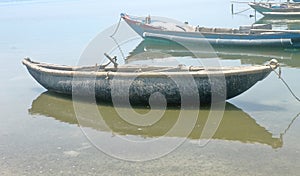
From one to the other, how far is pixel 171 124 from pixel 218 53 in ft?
30.0

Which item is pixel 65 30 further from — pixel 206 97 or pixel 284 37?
pixel 206 97

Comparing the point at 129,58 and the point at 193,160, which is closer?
the point at 193,160

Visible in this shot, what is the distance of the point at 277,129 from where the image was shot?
8102 mm

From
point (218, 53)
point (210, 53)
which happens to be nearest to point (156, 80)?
point (218, 53)

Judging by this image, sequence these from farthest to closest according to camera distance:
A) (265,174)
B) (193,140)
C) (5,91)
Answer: (5,91) < (193,140) < (265,174)

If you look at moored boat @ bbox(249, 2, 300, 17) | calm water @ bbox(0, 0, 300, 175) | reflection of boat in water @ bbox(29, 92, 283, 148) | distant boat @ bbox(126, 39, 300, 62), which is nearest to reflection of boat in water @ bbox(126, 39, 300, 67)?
distant boat @ bbox(126, 39, 300, 62)

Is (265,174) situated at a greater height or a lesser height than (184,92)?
lesser

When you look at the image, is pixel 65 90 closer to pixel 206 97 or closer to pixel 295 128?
pixel 206 97

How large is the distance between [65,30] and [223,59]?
1644 centimetres

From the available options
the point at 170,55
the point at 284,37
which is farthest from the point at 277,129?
the point at 170,55

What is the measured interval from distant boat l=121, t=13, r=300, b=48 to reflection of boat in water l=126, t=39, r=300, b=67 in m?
0.27

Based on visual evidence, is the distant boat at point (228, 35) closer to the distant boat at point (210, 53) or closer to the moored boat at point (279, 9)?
the distant boat at point (210, 53)

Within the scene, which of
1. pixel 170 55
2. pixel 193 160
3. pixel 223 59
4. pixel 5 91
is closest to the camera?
pixel 193 160

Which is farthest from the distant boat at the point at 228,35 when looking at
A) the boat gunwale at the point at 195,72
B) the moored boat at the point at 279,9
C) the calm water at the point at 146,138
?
the moored boat at the point at 279,9
